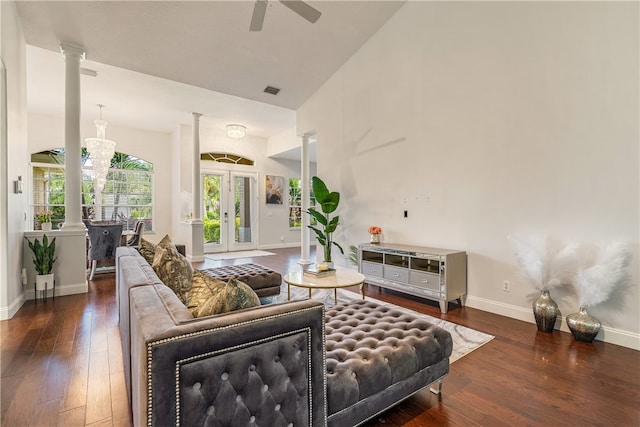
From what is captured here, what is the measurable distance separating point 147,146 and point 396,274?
7.58 meters

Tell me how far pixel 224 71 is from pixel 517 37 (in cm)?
410

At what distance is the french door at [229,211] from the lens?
28.1 feet

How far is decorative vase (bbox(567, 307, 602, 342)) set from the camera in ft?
8.90

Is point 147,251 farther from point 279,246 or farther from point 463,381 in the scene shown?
point 279,246

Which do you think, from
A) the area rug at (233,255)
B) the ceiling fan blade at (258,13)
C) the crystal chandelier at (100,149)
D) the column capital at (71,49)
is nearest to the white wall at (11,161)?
the column capital at (71,49)

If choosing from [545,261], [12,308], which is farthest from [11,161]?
[545,261]

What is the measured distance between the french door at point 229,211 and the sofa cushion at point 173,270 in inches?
256

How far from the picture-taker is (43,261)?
389 cm

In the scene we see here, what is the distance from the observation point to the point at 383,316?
224 centimetres

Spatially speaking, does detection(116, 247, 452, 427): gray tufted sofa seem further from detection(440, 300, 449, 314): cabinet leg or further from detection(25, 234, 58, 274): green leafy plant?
detection(25, 234, 58, 274): green leafy plant

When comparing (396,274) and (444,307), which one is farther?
(396,274)

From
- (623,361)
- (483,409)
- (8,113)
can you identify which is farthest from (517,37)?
(8,113)

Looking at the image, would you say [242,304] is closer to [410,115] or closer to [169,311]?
[169,311]

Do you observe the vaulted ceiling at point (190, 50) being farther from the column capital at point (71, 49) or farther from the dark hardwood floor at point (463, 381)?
the dark hardwood floor at point (463, 381)
